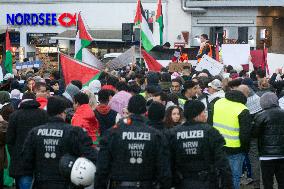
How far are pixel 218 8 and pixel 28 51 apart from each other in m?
11.0

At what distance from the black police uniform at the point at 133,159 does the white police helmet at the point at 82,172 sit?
0.86ft

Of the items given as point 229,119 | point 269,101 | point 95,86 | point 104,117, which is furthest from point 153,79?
point 269,101

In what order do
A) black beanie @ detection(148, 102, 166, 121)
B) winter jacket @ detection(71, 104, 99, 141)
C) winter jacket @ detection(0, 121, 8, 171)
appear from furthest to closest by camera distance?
1. winter jacket @ detection(0, 121, 8, 171)
2. winter jacket @ detection(71, 104, 99, 141)
3. black beanie @ detection(148, 102, 166, 121)

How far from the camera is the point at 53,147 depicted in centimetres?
856

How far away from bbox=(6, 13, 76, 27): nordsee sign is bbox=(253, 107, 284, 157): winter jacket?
33573 millimetres

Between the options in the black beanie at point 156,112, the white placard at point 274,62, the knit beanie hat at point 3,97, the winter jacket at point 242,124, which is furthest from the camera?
the white placard at point 274,62

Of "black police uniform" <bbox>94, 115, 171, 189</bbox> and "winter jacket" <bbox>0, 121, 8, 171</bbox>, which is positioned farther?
"winter jacket" <bbox>0, 121, 8, 171</bbox>

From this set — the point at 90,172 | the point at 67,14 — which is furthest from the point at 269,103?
the point at 67,14

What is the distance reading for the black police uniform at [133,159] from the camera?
8.03 meters

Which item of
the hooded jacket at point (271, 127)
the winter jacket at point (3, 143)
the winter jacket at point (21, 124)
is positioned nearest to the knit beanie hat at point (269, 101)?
the hooded jacket at point (271, 127)

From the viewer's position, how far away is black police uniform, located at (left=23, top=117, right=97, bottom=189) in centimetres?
851

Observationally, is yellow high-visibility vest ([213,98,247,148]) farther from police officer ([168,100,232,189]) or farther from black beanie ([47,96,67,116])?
black beanie ([47,96,67,116])

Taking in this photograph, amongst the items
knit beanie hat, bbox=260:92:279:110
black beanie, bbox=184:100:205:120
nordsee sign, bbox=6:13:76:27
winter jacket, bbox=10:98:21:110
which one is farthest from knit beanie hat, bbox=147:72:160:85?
nordsee sign, bbox=6:13:76:27

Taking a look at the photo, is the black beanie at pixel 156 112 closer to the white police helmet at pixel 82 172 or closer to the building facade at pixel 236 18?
the white police helmet at pixel 82 172
